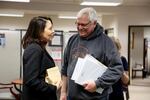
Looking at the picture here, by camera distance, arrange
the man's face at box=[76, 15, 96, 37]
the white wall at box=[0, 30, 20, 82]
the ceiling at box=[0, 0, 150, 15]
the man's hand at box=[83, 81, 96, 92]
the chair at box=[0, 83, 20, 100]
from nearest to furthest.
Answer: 1. the man's hand at box=[83, 81, 96, 92]
2. the man's face at box=[76, 15, 96, 37]
3. the chair at box=[0, 83, 20, 100]
4. the white wall at box=[0, 30, 20, 82]
5. the ceiling at box=[0, 0, 150, 15]

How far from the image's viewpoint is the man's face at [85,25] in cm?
233

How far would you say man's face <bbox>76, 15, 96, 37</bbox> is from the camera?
233 centimetres

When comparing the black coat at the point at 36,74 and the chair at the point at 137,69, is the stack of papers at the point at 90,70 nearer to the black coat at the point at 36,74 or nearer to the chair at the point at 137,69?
the black coat at the point at 36,74

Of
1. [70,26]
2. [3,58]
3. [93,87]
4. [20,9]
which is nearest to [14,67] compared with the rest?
[3,58]

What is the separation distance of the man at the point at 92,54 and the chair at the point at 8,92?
15.6 ft

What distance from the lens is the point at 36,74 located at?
7.54 feet

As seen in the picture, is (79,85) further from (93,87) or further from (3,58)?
(3,58)

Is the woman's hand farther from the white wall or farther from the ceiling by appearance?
the ceiling

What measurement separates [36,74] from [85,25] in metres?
0.54

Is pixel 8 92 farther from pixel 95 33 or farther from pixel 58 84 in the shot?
pixel 95 33

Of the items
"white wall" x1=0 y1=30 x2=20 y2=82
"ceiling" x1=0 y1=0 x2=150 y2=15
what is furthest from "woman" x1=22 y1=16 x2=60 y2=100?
"ceiling" x1=0 y1=0 x2=150 y2=15

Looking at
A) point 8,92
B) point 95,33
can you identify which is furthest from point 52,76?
point 8,92

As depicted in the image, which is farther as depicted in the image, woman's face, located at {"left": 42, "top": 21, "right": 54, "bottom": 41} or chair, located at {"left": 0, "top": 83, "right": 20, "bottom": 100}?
chair, located at {"left": 0, "top": 83, "right": 20, "bottom": 100}

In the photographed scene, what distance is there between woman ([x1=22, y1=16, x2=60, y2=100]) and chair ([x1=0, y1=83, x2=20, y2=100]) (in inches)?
184
